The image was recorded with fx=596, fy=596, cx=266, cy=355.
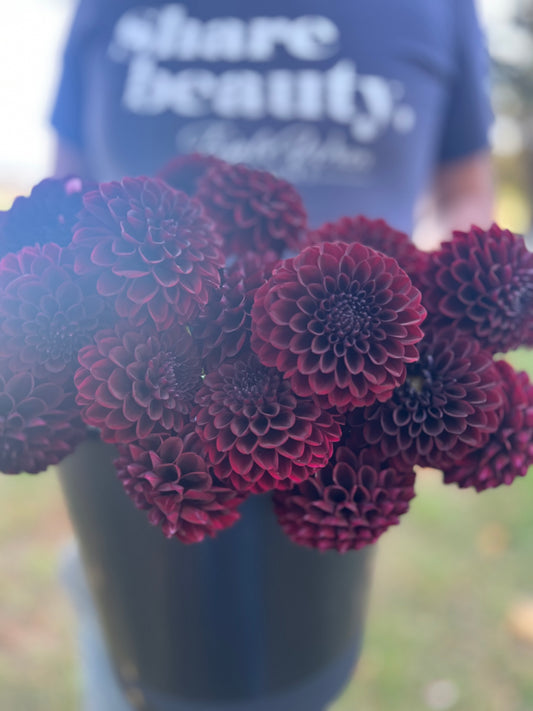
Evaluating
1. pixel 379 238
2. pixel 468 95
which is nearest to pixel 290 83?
pixel 468 95

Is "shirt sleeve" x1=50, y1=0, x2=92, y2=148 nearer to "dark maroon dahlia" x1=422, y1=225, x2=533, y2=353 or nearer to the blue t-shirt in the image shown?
the blue t-shirt

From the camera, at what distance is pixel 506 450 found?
1.31 feet

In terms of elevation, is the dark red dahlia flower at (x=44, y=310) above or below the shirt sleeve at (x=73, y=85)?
below

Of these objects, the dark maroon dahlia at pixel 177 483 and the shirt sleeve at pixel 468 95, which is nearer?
the dark maroon dahlia at pixel 177 483

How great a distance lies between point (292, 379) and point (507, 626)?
1.27m

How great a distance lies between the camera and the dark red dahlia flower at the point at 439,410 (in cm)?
37

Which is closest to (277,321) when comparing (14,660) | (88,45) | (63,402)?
(63,402)

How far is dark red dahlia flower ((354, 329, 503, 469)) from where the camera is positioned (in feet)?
1.21

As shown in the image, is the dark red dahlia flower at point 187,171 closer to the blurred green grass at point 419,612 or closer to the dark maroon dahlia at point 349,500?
the dark maroon dahlia at point 349,500

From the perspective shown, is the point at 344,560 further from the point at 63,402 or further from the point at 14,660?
the point at 14,660

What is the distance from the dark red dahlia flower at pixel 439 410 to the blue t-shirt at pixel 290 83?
2.05 ft

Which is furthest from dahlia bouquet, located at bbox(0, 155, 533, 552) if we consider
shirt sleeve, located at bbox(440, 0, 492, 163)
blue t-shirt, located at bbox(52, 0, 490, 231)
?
shirt sleeve, located at bbox(440, 0, 492, 163)

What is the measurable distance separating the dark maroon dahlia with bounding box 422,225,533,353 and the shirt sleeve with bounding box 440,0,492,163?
69 centimetres

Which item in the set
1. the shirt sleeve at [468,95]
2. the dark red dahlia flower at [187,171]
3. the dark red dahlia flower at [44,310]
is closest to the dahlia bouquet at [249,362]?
the dark red dahlia flower at [44,310]
